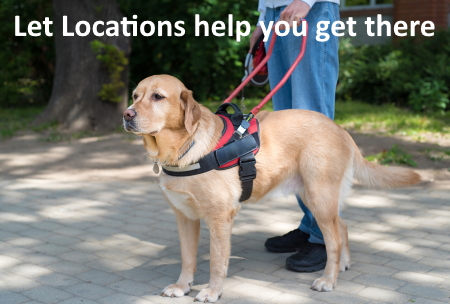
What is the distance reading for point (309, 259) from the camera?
158 inches

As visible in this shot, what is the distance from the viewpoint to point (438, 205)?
563 cm

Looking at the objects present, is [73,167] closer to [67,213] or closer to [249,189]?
[67,213]

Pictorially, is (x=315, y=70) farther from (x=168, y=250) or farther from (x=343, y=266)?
(x=168, y=250)

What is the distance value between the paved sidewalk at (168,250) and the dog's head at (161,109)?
120cm

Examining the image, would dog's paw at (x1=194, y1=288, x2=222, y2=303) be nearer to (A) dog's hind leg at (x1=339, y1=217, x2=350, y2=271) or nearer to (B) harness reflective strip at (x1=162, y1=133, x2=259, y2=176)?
(B) harness reflective strip at (x1=162, y1=133, x2=259, y2=176)

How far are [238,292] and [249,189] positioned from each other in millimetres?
736

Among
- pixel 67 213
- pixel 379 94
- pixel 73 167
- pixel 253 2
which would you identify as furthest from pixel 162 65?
pixel 67 213

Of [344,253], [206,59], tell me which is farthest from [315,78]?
[206,59]

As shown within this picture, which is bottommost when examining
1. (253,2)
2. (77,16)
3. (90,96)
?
(90,96)

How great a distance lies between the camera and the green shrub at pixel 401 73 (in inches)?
451

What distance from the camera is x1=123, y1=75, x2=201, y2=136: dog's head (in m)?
3.18

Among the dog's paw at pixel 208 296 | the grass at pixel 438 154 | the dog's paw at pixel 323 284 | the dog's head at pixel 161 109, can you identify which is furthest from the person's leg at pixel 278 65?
the grass at pixel 438 154

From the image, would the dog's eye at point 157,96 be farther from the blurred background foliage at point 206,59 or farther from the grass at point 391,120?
the blurred background foliage at point 206,59

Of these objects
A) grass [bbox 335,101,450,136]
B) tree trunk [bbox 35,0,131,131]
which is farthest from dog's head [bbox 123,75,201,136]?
tree trunk [bbox 35,0,131,131]
